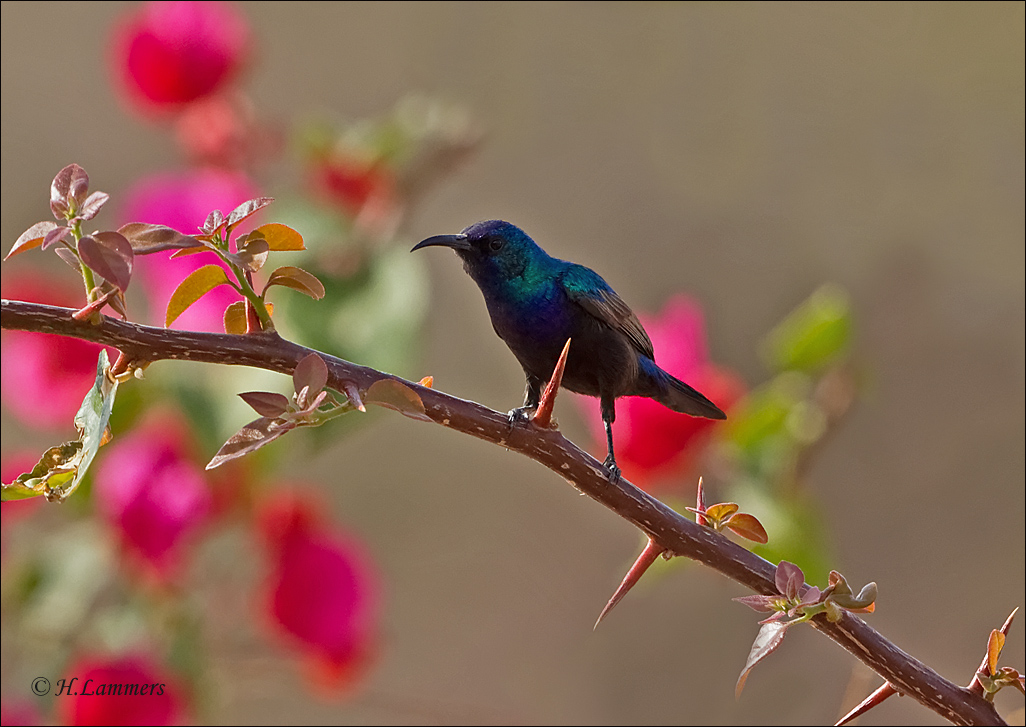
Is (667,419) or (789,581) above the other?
(667,419)

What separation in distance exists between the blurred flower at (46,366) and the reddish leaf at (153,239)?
1.21 feet

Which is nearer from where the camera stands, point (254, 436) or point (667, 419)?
point (254, 436)

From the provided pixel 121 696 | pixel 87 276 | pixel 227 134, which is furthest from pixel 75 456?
pixel 227 134

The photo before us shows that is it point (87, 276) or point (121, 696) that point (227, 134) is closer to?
point (121, 696)

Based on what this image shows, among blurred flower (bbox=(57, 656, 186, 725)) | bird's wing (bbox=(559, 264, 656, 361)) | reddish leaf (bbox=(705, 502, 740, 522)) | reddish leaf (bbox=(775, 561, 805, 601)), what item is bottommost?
reddish leaf (bbox=(775, 561, 805, 601))

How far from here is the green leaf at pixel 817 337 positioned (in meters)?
0.65

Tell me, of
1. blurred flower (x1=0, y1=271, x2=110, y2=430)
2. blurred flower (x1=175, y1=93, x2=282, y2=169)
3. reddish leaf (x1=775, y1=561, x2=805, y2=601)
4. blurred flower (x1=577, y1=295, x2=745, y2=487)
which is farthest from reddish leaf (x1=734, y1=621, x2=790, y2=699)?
blurred flower (x1=175, y1=93, x2=282, y2=169)

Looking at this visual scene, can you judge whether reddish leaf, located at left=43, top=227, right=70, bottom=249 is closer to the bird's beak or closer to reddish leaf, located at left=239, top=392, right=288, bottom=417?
reddish leaf, located at left=239, top=392, right=288, bottom=417

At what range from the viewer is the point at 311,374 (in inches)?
8.0

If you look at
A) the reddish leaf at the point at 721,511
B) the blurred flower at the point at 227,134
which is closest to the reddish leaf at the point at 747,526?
the reddish leaf at the point at 721,511

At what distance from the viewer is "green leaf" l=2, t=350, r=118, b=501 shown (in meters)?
0.21

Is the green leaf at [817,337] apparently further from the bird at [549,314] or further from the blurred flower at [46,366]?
the blurred flower at [46,366]

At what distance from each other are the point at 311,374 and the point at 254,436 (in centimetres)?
2

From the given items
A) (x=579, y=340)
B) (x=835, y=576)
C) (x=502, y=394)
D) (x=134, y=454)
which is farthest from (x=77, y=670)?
(x=502, y=394)
